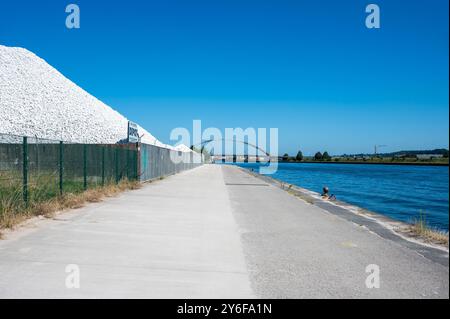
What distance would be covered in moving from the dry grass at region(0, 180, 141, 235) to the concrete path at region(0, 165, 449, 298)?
34 cm

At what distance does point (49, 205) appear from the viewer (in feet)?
36.4

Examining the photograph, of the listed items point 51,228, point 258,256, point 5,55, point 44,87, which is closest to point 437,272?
point 258,256

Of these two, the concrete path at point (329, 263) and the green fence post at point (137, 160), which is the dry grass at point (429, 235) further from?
the green fence post at point (137, 160)

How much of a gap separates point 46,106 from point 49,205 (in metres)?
24.3

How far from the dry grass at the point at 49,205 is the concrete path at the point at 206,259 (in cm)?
34

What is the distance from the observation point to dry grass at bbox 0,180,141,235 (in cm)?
893

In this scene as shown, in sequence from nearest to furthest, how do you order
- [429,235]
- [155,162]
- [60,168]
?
[429,235] → [60,168] → [155,162]

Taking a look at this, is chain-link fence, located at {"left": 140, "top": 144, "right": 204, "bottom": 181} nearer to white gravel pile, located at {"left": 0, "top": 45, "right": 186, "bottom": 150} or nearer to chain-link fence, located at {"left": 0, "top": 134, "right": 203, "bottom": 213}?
chain-link fence, located at {"left": 0, "top": 134, "right": 203, "bottom": 213}

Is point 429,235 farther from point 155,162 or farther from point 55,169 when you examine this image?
point 155,162

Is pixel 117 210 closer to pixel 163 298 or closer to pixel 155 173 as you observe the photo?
pixel 163 298

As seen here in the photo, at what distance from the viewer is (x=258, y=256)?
712 centimetres

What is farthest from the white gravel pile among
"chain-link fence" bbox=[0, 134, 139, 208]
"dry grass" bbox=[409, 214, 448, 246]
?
"dry grass" bbox=[409, 214, 448, 246]

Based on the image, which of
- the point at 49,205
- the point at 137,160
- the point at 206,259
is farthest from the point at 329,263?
the point at 137,160

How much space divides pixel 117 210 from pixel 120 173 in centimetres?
898
